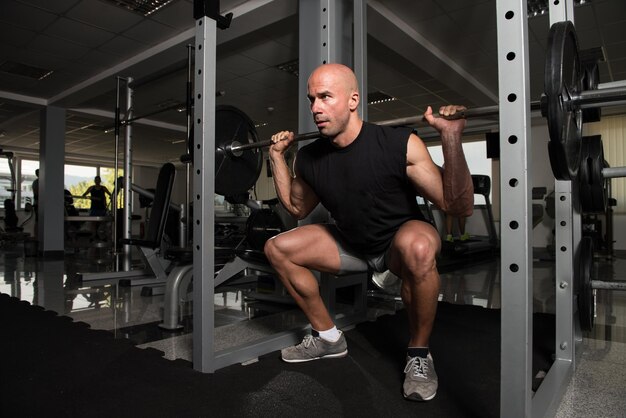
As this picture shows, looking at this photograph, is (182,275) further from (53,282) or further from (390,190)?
(53,282)

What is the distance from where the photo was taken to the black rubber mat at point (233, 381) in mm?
1037

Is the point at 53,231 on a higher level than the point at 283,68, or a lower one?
lower

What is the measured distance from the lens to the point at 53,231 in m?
6.06

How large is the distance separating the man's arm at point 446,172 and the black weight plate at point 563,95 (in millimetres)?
199

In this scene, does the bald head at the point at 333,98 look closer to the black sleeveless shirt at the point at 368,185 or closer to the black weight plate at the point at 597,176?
the black sleeveless shirt at the point at 368,185

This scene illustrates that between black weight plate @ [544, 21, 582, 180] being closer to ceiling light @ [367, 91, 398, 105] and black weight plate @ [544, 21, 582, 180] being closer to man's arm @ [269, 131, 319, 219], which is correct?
man's arm @ [269, 131, 319, 219]

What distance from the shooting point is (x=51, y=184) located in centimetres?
614

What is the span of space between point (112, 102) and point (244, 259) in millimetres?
5365

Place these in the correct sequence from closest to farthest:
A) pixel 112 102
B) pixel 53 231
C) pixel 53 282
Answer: pixel 53 282 → pixel 53 231 → pixel 112 102

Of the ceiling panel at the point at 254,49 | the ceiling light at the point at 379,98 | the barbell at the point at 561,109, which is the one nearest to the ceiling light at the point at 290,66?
the ceiling panel at the point at 254,49

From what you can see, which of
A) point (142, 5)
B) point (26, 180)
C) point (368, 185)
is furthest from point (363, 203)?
point (26, 180)

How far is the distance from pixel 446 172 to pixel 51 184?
6.59 m

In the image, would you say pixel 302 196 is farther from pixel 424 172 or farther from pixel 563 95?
pixel 563 95

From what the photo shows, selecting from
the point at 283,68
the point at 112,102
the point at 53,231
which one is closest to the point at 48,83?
the point at 112,102
